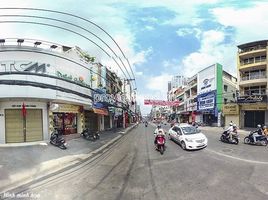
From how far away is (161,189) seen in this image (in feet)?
26.6

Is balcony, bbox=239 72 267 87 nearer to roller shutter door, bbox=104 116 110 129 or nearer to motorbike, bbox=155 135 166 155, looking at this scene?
roller shutter door, bbox=104 116 110 129

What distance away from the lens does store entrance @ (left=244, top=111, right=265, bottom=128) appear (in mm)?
41438

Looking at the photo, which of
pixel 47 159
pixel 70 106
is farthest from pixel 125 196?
pixel 70 106

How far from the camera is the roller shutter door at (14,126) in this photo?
66.4ft

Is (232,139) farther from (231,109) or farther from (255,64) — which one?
(231,109)

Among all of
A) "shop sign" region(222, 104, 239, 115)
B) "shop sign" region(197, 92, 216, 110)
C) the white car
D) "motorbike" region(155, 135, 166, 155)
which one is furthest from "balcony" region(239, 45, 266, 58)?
"motorbike" region(155, 135, 166, 155)

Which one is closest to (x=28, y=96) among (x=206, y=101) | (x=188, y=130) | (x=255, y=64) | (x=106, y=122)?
(x=188, y=130)

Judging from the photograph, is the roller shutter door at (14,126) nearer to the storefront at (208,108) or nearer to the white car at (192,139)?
the white car at (192,139)

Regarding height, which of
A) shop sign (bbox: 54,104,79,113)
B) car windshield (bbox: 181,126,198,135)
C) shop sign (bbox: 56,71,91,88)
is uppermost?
shop sign (bbox: 56,71,91,88)

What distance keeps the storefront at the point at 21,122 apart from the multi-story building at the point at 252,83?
3031 centimetres

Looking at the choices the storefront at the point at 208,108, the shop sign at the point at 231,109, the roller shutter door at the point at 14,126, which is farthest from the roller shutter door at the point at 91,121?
the storefront at the point at 208,108

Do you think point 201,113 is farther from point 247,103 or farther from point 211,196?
point 211,196

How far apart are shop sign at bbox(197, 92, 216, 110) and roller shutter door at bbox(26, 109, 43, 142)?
39.2 m

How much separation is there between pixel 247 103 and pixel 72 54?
2706 centimetres
